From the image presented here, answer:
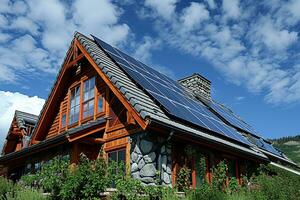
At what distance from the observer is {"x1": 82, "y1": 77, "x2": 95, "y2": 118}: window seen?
50.7ft

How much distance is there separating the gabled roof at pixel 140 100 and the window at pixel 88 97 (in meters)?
1.37

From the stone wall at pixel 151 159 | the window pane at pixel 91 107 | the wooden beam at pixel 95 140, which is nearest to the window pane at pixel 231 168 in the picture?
the stone wall at pixel 151 159

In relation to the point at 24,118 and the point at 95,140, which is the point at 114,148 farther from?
the point at 24,118

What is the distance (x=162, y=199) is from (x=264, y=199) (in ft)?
9.13

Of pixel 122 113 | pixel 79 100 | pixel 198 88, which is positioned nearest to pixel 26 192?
pixel 122 113

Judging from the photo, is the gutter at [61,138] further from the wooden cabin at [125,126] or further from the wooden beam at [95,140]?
the wooden beam at [95,140]

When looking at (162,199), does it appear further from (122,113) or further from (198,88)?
(198,88)

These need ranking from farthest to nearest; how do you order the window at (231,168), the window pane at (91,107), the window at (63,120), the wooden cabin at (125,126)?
the window at (63,120) → the window at (231,168) → the window pane at (91,107) → the wooden cabin at (125,126)

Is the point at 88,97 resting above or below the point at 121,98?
above

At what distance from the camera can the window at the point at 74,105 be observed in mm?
16469

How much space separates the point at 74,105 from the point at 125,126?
4905mm

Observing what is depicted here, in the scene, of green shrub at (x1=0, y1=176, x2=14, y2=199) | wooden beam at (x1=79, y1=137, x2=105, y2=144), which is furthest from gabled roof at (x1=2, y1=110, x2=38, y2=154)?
green shrub at (x1=0, y1=176, x2=14, y2=199)

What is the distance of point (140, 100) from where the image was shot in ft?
38.7

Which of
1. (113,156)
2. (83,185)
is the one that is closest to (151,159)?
(113,156)
